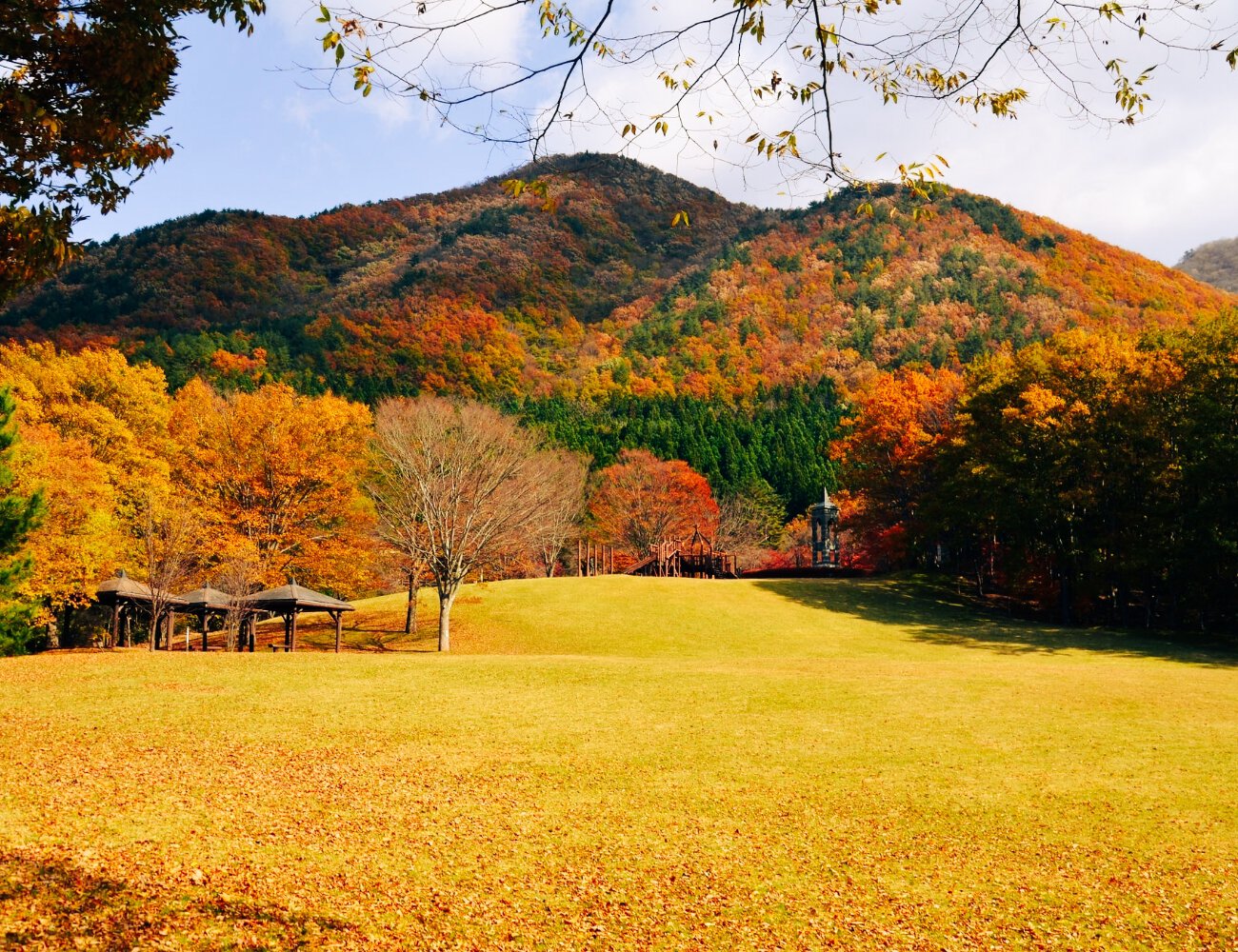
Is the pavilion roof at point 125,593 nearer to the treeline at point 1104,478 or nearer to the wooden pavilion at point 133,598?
the wooden pavilion at point 133,598

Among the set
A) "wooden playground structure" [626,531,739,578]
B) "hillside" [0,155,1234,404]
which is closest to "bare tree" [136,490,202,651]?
"wooden playground structure" [626,531,739,578]

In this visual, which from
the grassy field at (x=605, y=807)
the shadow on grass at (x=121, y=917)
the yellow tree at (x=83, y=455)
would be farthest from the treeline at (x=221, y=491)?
the shadow on grass at (x=121, y=917)

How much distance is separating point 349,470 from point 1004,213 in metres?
133

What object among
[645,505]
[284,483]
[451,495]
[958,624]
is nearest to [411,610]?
[451,495]

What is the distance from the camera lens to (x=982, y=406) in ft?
155

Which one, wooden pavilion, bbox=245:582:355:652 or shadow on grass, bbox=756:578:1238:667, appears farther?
shadow on grass, bbox=756:578:1238:667

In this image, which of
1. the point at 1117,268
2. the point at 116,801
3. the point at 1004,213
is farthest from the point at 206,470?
the point at 1004,213

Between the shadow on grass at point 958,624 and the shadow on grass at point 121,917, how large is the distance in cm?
3176

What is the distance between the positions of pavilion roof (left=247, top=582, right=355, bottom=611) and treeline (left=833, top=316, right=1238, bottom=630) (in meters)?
32.6

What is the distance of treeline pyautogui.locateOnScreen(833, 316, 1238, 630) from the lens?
123ft

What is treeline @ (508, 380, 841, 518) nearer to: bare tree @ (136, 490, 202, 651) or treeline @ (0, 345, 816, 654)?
treeline @ (0, 345, 816, 654)

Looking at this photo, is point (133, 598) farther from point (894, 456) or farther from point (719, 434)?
point (719, 434)

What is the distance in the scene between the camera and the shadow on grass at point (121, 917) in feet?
23.1

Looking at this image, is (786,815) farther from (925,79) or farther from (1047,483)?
(1047,483)
